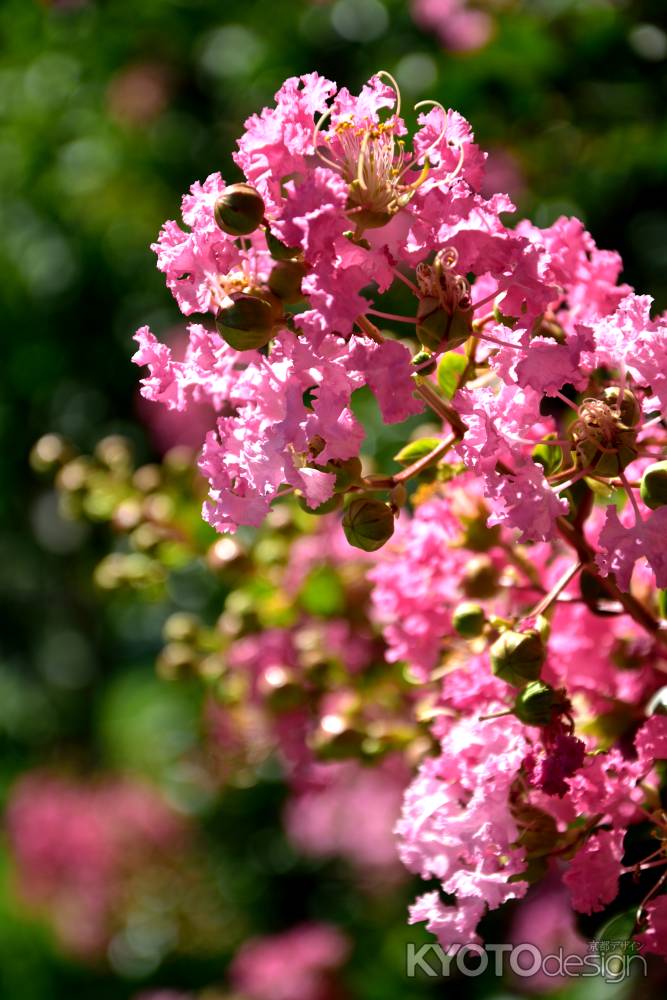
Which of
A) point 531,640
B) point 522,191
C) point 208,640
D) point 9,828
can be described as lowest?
point 9,828

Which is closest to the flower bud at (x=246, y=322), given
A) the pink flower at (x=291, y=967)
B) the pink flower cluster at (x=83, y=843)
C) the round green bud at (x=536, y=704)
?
the round green bud at (x=536, y=704)

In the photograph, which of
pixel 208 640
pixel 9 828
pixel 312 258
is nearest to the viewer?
pixel 312 258

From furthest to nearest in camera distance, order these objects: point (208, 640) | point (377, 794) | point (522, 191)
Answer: point (377, 794)
point (522, 191)
point (208, 640)

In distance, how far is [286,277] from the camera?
0.55 meters

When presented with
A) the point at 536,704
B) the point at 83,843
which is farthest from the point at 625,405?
the point at 83,843

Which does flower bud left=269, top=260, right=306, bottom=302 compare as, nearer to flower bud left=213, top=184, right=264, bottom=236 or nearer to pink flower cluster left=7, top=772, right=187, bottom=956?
flower bud left=213, top=184, right=264, bottom=236

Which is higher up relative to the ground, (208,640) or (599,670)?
(599,670)

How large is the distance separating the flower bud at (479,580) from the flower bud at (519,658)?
111mm

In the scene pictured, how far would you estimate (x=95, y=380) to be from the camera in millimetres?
1947

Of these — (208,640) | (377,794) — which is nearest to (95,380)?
(377,794)

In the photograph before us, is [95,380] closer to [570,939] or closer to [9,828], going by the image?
[9,828]

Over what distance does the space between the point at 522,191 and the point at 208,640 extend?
675 mm

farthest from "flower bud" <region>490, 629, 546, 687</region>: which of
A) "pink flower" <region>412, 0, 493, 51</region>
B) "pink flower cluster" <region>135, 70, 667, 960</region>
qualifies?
"pink flower" <region>412, 0, 493, 51</region>

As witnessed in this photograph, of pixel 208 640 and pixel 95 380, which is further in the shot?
pixel 95 380
